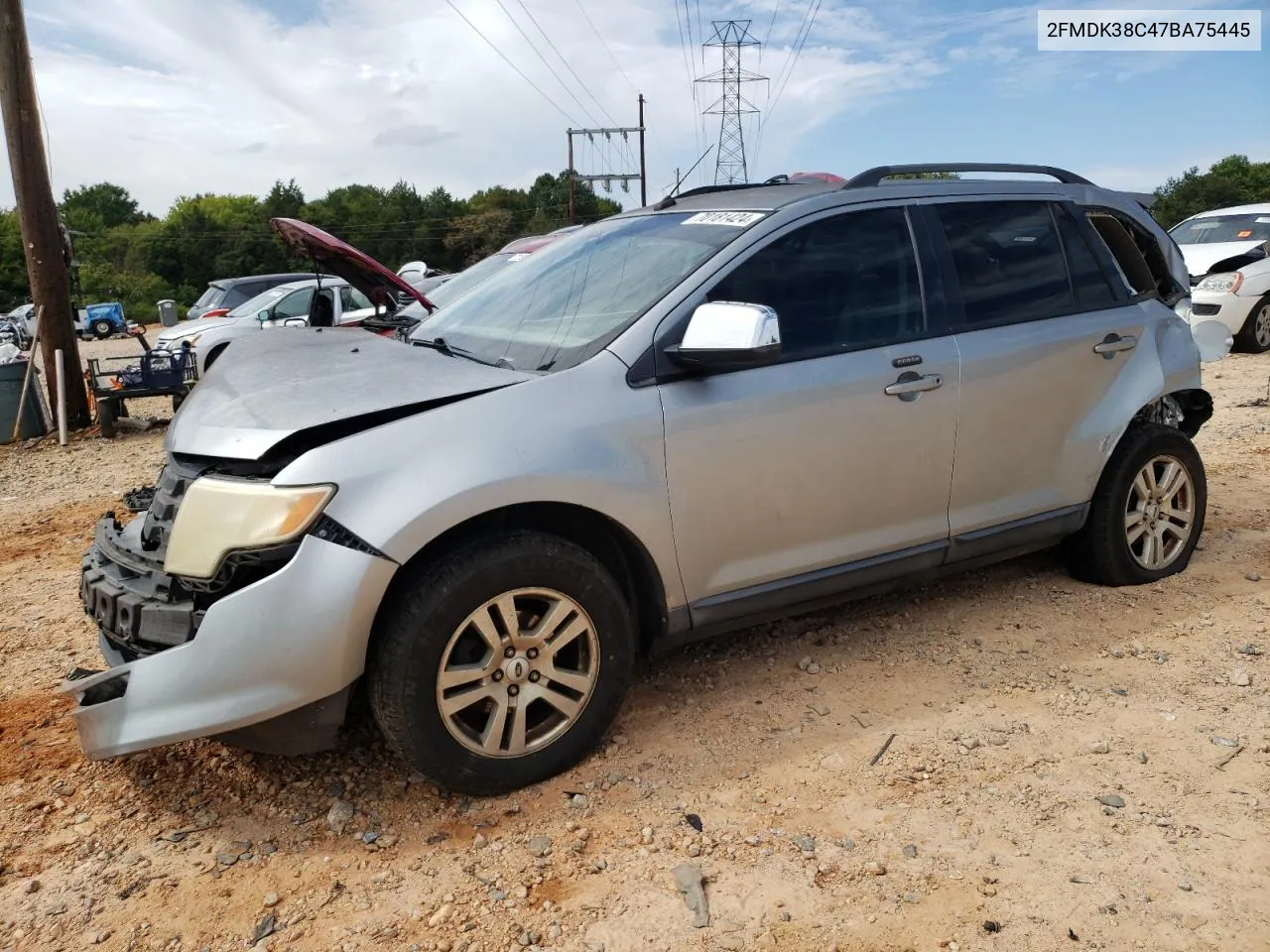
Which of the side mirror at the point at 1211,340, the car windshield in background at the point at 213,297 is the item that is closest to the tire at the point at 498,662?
the side mirror at the point at 1211,340

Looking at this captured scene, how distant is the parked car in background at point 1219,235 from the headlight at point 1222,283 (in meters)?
0.13

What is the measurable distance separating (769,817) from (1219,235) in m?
12.9

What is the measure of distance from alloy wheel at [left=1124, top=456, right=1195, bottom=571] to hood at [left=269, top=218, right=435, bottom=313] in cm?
410

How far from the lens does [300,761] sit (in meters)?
2.94

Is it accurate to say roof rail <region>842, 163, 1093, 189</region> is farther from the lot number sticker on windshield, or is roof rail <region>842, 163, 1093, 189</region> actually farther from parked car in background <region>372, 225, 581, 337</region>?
parked car in background <region>372, 225, 581, 337</region>

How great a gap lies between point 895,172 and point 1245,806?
2.42 m

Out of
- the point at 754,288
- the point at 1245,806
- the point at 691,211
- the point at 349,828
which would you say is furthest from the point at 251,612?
the point at 1245,806

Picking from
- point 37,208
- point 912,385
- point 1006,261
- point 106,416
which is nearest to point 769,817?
point 912,385

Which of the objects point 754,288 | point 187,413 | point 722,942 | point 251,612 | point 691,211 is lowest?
point 722,942

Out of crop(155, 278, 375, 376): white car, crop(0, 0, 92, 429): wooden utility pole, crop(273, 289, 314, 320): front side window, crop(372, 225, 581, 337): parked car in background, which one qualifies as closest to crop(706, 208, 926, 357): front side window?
crop(372, 225, 581, 337): parked car in background

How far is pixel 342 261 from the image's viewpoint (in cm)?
594

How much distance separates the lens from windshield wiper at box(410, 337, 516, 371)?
3.00m

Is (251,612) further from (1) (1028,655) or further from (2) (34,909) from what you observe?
(1) (1028,655)

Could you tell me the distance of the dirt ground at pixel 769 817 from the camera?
223 cm
